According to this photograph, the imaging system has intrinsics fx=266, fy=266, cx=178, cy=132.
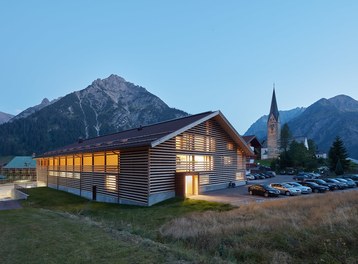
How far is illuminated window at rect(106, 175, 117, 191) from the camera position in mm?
28942

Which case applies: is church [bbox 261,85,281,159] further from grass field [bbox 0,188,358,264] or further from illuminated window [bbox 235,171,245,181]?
grass field [bbox 0,188,358,264]

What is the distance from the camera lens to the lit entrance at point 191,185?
28156 millimetres

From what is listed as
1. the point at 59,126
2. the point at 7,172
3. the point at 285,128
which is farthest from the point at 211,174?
the point at 59,126

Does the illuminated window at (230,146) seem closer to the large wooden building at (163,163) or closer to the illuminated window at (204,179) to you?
the large wooden building at (163,163)

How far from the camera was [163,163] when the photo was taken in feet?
87.9

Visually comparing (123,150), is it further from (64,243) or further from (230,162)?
(64,243)

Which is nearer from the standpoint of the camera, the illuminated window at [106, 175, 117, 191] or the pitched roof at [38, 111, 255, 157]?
the pitched roof at [38, 111, 255, 157]

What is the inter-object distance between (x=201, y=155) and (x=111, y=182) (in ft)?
35.6

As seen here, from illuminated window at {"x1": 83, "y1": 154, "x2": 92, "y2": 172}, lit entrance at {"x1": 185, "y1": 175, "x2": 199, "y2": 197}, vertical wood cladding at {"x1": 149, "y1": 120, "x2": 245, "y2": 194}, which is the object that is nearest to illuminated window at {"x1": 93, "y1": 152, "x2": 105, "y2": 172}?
illuminated window at {"x1": 83, "y1": 154, "x2": 92, "y2": 172}

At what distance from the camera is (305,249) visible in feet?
30.0

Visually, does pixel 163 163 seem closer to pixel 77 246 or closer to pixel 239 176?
pixel 239 176

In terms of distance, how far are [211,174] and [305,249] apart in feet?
79.4

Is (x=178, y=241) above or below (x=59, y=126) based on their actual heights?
below

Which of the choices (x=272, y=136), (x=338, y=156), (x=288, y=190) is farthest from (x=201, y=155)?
(x=272, y=136)
